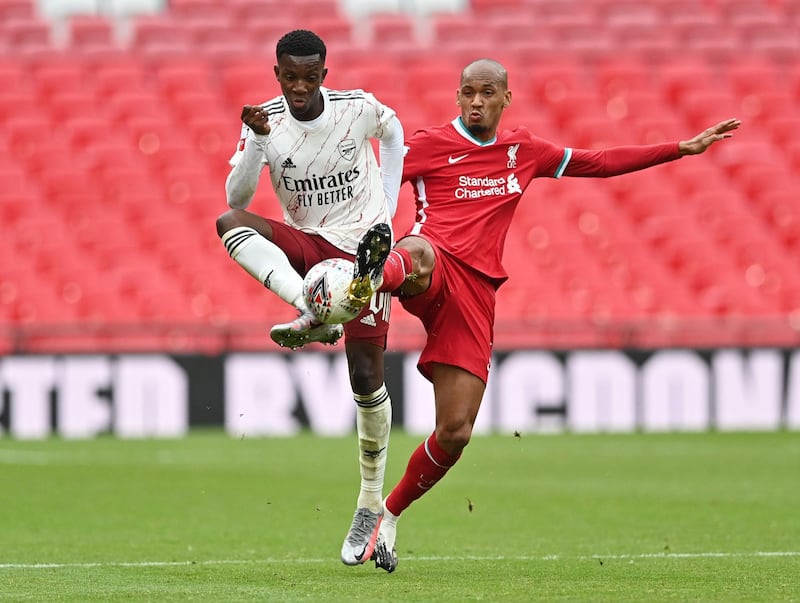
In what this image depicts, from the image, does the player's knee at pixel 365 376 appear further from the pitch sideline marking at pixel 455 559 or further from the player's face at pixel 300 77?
the player's face at pixel 300 77

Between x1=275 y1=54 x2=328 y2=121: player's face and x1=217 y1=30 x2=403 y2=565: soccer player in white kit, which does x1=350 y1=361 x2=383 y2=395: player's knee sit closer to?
x1=217 y1=30 x2=403 y2=565: soccer player in white kit

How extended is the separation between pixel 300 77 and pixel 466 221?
4.05 feet

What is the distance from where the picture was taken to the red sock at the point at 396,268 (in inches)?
273

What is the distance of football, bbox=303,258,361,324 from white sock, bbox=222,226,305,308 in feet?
0.65

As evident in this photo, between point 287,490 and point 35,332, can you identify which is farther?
point 35,332

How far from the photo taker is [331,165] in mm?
7285

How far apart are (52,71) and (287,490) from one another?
441 inches

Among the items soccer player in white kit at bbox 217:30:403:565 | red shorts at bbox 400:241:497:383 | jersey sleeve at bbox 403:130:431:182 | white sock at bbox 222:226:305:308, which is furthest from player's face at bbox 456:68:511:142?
white sock at bbox 222:226:305:308

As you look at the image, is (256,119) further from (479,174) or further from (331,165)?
(479,174)

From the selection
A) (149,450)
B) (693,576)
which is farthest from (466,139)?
(149,450)

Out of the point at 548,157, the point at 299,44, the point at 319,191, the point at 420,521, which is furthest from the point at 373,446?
the point at 420,521

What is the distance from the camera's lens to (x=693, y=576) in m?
7.27

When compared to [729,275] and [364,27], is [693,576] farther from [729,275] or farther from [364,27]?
[364,27]

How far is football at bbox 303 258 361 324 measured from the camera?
261 inches
